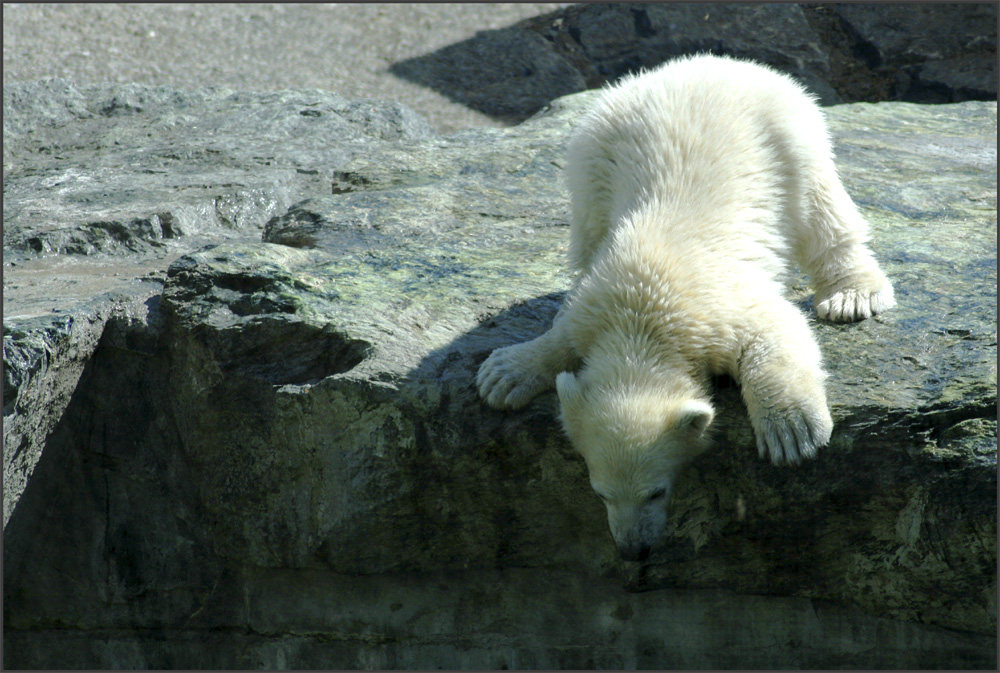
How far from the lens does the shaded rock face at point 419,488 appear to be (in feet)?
9.68

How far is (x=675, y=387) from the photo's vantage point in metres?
2.83

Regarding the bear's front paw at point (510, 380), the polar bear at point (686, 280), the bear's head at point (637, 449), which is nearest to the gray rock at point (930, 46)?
the polar bear at point (686, 280)

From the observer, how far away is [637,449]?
268cm

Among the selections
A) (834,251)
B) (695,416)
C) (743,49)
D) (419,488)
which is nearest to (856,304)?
(834,251)

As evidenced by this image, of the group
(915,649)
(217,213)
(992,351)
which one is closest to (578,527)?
(915,649)

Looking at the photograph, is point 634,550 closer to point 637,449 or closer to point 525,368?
point 637,449

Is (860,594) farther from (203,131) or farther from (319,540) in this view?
(203,131)

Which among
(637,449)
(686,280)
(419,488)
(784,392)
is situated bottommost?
(419,488)

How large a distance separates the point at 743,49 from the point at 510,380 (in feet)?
22.9

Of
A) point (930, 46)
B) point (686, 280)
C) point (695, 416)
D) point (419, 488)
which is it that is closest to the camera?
point (695, 416)

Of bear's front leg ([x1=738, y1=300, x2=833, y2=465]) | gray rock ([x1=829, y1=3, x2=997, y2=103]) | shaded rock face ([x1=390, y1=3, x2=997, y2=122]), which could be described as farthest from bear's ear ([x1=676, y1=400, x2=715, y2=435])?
gray rock ([x1=829, y1=3, x2=997, y2=103])

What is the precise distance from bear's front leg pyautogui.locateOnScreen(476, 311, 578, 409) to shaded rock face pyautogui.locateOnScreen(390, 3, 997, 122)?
18.1 feet

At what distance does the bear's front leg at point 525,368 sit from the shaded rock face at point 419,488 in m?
0.08

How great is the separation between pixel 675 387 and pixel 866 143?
362cm
